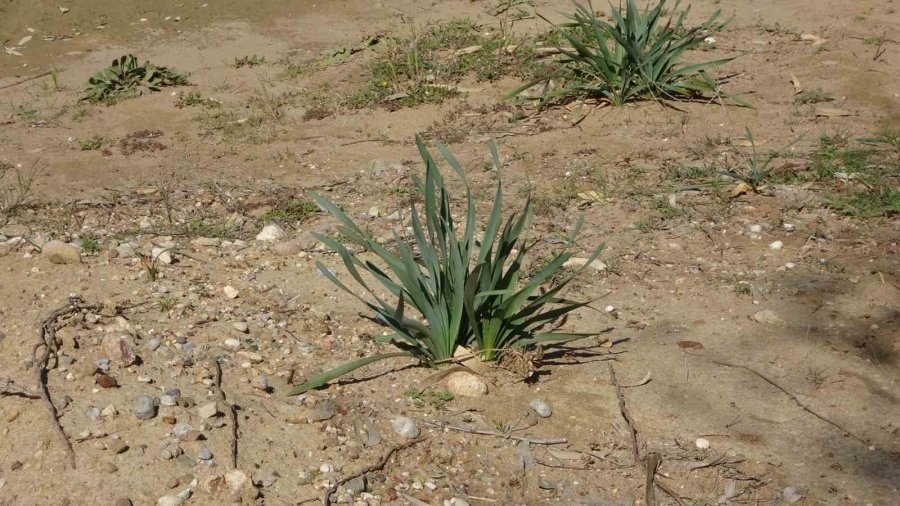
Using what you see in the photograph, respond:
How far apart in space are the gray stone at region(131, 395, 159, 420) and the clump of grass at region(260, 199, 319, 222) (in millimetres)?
1863

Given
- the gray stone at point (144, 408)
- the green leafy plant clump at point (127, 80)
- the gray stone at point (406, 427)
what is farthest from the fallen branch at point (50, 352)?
the green leafy plant clump at point (127, 80)

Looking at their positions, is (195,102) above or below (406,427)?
below

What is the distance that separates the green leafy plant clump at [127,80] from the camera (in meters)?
6.97

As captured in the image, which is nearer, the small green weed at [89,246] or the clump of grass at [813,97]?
the small green weed at [89,246]

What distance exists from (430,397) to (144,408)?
927mm

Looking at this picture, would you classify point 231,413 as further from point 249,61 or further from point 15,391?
point 249,61

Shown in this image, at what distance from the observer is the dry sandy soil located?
115 inches

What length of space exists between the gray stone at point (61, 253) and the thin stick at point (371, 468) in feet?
6.14

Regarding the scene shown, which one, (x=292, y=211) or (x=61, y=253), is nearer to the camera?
(x=61, y=253)

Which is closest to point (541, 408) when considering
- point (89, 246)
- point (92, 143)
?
point (89, 246)

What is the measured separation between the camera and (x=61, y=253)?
4078 mm

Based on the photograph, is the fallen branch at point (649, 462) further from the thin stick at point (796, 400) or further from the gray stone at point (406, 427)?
the gray stone at point (406, 427)

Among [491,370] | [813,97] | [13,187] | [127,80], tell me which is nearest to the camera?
[491,370]

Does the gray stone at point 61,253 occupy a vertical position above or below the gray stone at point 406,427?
below
